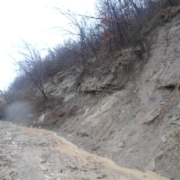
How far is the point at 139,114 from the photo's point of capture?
8688mm

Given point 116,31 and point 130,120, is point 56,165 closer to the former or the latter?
point 130,120

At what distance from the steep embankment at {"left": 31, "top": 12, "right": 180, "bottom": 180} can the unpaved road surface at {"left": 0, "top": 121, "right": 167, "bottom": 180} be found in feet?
1.40

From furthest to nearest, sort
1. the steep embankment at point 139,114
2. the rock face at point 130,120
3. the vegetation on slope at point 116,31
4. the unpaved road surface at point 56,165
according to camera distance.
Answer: the vegetation on slope at point 116,31 → the steep embankment at point 139,114 → the rock face at point 130,120 → the unpaved road surface at point 56,165

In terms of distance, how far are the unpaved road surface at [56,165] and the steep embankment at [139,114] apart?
426 mm

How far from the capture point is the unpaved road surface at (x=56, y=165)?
20.2 feet

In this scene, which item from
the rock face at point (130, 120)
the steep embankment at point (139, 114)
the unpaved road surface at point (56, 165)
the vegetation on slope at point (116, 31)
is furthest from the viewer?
the vegetation on slope at point (116, 31)

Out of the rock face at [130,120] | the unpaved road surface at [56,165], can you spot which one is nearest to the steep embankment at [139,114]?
the rock face at [130,120]

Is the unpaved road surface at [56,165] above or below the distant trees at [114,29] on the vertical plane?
below

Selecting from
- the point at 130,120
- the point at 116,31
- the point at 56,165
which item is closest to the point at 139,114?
the point at 130,120

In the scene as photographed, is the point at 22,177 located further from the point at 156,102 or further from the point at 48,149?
the point at 156,102

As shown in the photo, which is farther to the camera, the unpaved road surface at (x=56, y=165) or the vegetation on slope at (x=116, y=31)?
the vegetation on slope at (x=116, y=31)

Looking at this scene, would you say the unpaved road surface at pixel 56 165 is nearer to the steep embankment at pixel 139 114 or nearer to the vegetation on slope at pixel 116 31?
the steep embankment at pixel 139 114

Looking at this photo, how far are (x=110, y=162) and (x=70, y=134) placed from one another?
4472 mm

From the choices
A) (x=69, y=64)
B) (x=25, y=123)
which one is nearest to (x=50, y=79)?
(x=69, y=64)
